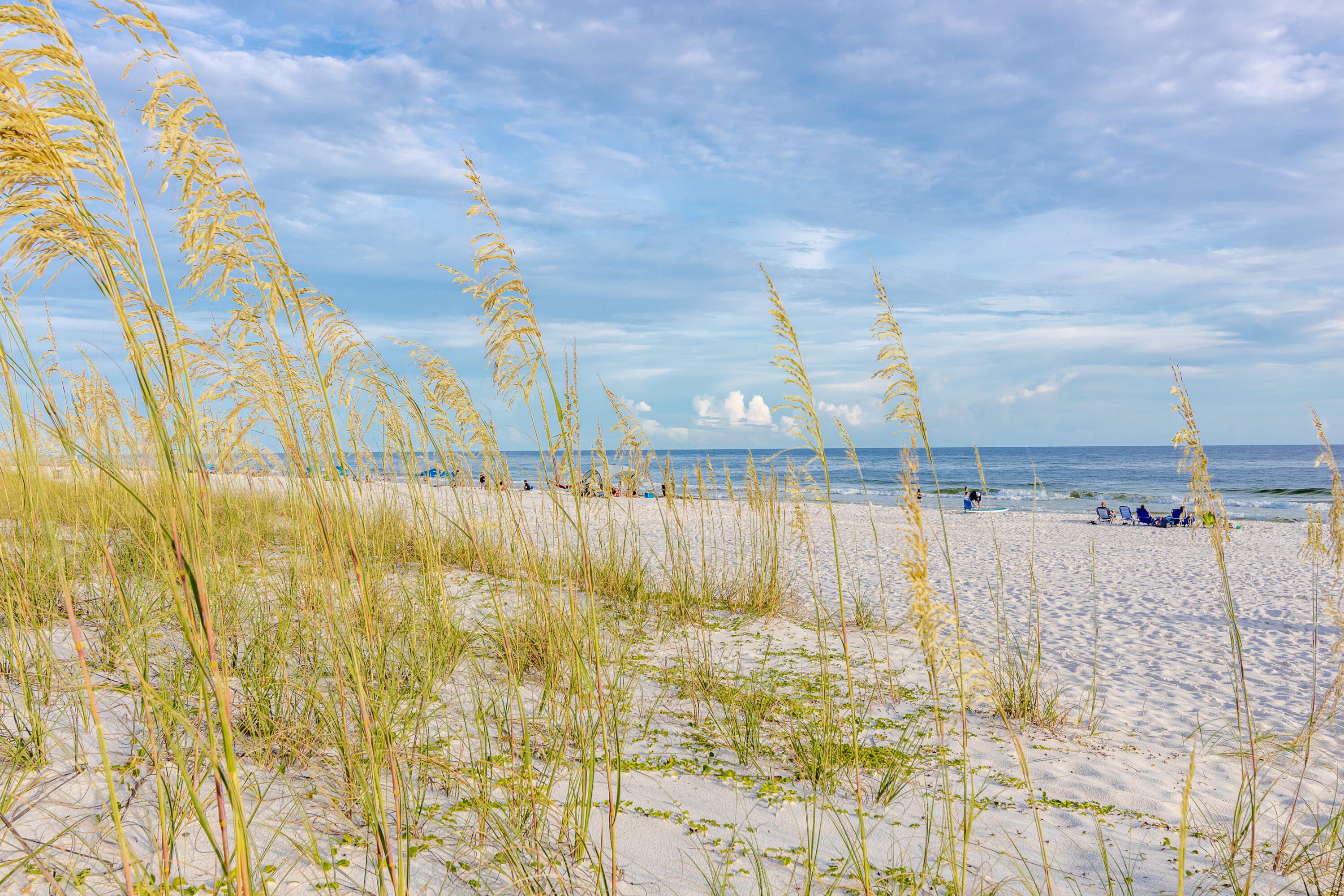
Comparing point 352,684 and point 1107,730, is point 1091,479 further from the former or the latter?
point 352,684

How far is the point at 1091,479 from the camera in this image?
40219 mm

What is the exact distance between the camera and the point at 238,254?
1.78 m

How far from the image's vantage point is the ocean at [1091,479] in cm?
2320

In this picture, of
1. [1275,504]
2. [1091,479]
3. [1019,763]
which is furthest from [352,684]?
[1091,479]

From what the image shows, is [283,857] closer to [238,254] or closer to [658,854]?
[658,854]

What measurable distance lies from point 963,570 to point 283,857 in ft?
34.8

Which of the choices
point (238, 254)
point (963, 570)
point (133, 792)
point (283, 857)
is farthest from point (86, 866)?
point (963, 570)

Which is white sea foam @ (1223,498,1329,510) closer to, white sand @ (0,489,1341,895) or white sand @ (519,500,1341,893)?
white sand @ (519,500,1341,893)

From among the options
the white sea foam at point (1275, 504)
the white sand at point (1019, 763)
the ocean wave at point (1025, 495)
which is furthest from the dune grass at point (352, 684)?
the ocean wave at point (1025, 495)

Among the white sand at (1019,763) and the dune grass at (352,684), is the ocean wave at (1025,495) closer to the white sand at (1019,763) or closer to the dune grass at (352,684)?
the white sand at (1019,763)

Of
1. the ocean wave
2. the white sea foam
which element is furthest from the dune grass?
the ocean wave

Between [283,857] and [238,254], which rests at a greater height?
[238,254]

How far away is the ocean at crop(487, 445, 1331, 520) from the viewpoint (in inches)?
914

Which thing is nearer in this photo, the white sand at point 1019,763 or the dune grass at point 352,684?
the dune grass at point 352,684
